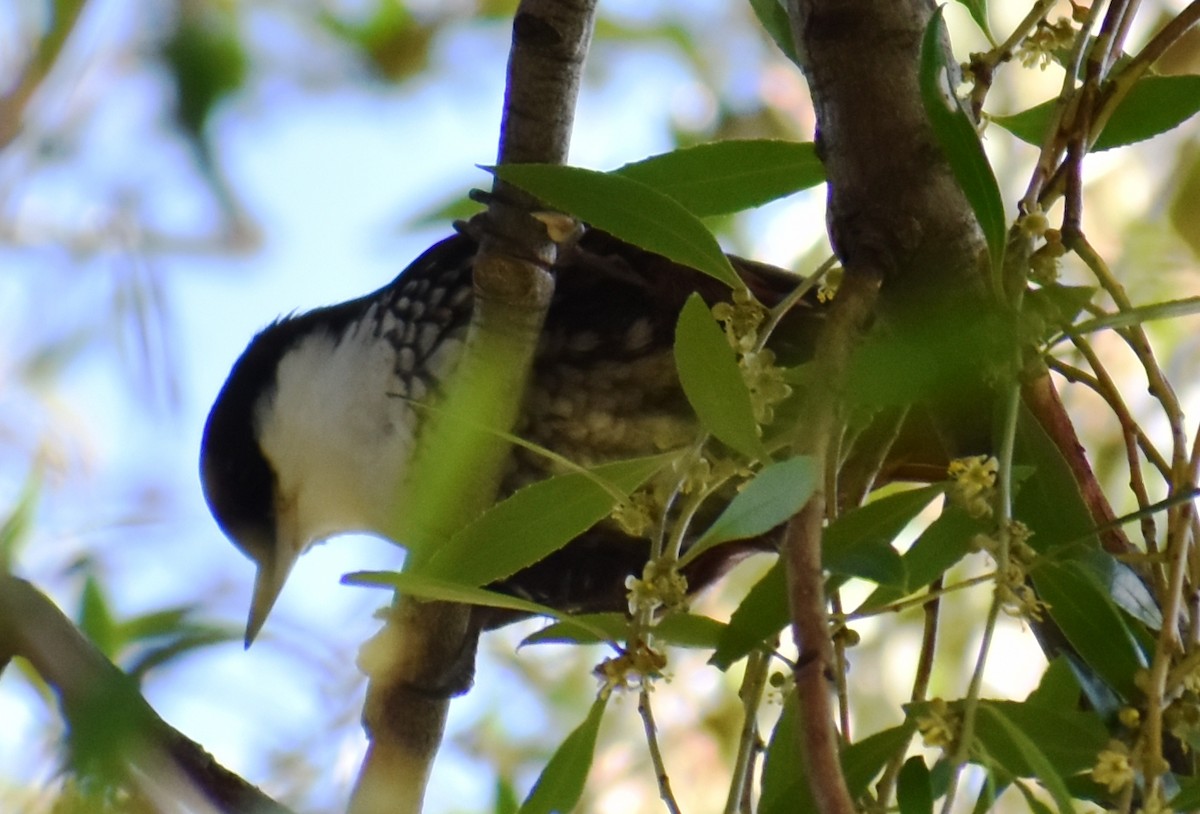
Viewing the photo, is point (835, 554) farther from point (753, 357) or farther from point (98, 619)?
point (98, 619)

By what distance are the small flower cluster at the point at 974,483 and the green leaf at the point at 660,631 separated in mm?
155

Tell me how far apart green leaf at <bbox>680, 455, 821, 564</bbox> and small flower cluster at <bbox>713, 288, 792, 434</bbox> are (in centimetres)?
9

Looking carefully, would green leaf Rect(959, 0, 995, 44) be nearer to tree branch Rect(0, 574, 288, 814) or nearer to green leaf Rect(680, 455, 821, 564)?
green leaf Rect(680, 455, 821, 564)

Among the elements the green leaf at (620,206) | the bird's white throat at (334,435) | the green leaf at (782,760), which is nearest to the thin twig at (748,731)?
the green leaf at (782,760)

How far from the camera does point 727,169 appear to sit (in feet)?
2.86

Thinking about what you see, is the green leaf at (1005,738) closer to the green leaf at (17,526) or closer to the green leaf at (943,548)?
the green leaf at (943,548)

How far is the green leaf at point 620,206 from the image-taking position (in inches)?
29.9

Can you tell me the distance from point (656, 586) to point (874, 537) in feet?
0.48

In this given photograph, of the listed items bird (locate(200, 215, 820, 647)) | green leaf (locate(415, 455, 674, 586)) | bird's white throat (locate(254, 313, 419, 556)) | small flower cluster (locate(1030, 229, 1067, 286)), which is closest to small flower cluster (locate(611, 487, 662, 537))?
green leaf (locate(415, 455, 674, 586))

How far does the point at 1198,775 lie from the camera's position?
2.52 feet

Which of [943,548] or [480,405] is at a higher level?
[480,405]

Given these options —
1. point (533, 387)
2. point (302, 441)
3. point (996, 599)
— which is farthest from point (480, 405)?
point (302, 441)

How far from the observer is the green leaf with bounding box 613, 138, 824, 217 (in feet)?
2.86

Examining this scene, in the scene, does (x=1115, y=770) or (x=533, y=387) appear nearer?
(x=1115, y=770)
